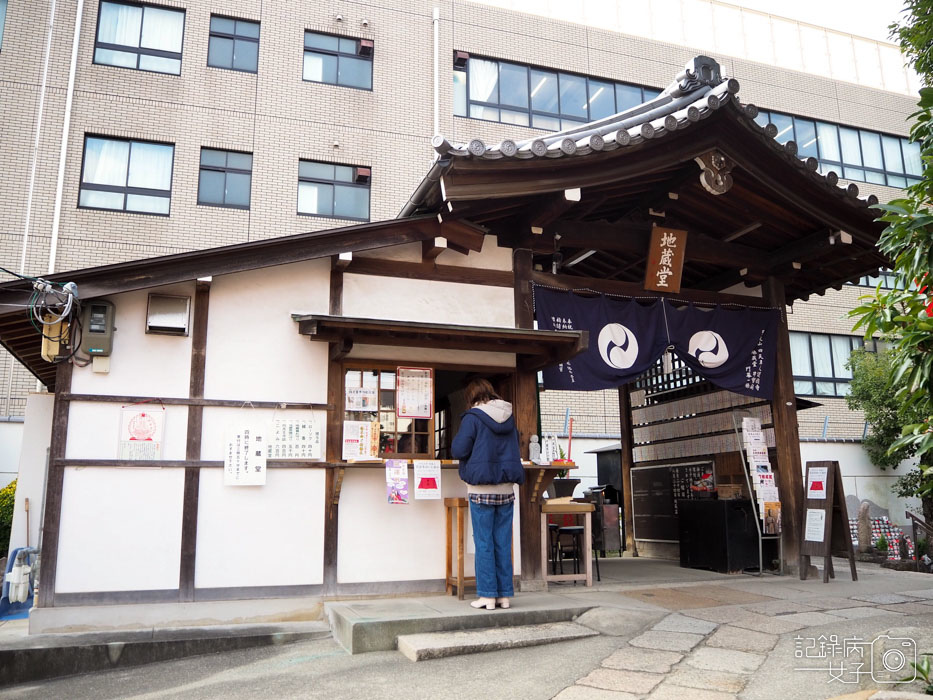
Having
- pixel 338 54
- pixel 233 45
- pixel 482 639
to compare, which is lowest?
pixel 482 639

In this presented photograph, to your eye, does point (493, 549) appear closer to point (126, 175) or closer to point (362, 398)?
point (362, 398)

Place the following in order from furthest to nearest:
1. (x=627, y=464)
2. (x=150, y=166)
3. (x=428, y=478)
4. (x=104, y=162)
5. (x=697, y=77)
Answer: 1. (x=150, y=166)
2. (x=104, y=162)
3. (x=627, y=464)
4. (x=697, y=77)
5. (x=428, y=478)

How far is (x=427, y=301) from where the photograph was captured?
794 cm

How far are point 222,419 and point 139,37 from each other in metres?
12.6

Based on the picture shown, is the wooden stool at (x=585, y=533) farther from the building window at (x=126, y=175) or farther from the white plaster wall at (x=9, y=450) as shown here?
the building window at (x=126, y=175)

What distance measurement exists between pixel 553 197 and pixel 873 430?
1461 cm

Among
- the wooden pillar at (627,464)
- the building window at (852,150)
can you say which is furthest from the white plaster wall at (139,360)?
the building window at (852,150)

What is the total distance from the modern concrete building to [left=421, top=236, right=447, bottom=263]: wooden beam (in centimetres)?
889

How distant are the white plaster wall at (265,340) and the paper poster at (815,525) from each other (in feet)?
19.8

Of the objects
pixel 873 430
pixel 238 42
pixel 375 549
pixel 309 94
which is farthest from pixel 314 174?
pixel 873 430

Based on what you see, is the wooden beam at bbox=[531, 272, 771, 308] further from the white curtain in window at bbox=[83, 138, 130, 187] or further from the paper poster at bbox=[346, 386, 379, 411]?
the white curtain in window at bbox=[83, 138, 130, 187]

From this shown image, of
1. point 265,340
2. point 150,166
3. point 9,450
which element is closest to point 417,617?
point 265,340

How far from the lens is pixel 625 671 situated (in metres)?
5.02

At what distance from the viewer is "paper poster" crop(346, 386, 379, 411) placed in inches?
294
